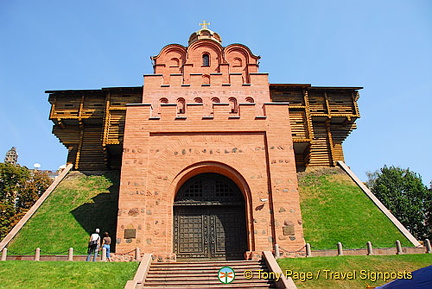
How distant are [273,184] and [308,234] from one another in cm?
505

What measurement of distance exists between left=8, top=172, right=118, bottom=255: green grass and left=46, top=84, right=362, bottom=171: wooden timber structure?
115 inches

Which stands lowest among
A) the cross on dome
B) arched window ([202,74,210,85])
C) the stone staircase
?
the stone staircase

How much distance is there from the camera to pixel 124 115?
26.0 meters

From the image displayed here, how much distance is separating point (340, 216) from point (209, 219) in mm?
9049

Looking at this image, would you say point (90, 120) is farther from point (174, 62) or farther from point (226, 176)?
point (226, 176)

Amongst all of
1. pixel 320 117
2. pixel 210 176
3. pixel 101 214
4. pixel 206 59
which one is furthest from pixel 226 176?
pixel 320 117

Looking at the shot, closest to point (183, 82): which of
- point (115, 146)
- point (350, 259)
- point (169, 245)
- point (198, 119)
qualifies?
point (198, 119)

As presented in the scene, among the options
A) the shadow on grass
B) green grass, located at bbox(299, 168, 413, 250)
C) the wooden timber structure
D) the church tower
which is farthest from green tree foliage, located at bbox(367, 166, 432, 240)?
the shadow on grass

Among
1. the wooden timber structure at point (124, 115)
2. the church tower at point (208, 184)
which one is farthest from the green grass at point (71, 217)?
the church tower at point (208, 184)

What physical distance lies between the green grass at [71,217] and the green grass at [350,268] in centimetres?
1080

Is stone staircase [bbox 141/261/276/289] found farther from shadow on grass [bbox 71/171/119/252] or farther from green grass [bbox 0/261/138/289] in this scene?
shadow on grass [bbox 71/171/119/252]

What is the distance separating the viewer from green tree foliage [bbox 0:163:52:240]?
87.6 ft

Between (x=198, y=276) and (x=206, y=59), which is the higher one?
(x=206, y=59)

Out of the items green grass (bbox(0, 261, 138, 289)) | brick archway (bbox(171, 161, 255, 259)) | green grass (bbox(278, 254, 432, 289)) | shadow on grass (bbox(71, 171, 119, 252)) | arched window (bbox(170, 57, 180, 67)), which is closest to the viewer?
green grass (bbox(0, 261, 138, 289))
